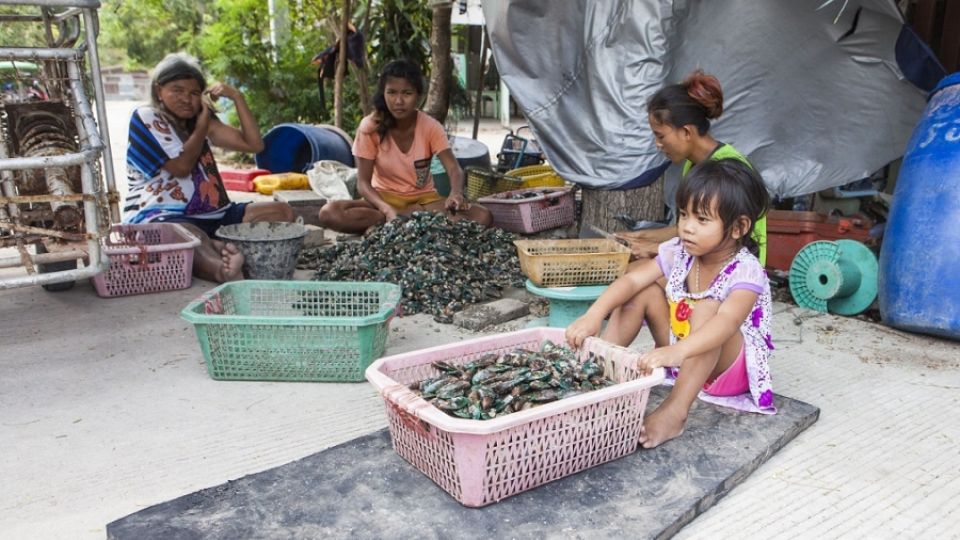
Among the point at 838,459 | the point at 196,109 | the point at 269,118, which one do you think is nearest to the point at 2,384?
the point at 196,109

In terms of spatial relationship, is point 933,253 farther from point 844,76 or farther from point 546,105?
point 546,105

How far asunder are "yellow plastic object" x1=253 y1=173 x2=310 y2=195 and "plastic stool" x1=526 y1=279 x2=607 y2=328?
4194 mm

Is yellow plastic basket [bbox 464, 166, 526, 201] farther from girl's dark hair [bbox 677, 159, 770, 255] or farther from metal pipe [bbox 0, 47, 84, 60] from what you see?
girl's dark hair [bbox 677, 159, 770, 255]

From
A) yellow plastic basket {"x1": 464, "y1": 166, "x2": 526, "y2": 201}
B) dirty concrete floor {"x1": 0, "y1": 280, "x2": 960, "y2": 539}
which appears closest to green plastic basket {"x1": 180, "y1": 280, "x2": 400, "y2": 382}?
dirty concrete floor {"x1": 0, "y1": 280, "x2": 960, "y2": 539}

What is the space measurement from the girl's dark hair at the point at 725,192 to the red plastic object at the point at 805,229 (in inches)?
77.1

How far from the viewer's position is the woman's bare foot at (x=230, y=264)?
3.90 metres

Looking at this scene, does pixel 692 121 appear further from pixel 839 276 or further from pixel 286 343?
pixel 286 343

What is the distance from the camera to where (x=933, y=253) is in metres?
3.18

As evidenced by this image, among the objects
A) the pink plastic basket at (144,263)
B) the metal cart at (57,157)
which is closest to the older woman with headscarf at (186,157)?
the pink plastic basket at (144,263)

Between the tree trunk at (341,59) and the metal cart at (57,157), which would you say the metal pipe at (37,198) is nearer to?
the metal cart at (57,157)

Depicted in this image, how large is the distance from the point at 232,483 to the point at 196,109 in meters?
2.60

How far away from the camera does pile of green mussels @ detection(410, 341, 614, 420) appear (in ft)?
6.15

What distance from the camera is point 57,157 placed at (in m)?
2.52

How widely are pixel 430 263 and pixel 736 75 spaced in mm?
1979
